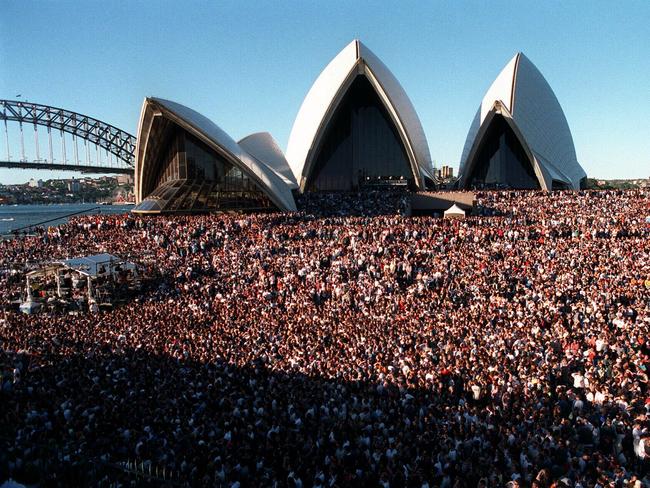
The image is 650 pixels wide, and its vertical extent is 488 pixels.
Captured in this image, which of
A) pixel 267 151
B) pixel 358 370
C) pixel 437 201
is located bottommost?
pixel 358 370

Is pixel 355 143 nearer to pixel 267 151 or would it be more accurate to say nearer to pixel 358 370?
pixel 267 151

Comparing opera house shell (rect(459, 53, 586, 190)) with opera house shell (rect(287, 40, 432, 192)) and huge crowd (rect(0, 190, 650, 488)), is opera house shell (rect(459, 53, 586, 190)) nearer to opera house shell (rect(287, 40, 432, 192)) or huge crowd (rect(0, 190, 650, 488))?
opera house shell (rect(287, 40, 432, 192))

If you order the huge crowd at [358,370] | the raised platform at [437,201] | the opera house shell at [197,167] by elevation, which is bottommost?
the huge crowd at [358,370]

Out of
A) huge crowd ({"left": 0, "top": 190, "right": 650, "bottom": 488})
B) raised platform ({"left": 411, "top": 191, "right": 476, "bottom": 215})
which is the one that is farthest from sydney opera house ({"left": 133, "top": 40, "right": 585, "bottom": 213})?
huge crowd ({"left": 0, "top": 190, "right": 650, "bottom": 488})

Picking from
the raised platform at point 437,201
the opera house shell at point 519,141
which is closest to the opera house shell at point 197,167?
the raised platform at point 437,201

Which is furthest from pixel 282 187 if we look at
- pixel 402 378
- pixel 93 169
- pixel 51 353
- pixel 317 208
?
pixel 93 169

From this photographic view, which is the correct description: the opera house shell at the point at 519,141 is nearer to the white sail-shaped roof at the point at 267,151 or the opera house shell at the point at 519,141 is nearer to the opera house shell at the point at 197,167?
the white sail-shaped roof at the point at 267,151

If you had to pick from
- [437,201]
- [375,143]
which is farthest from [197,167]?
[437,201]
